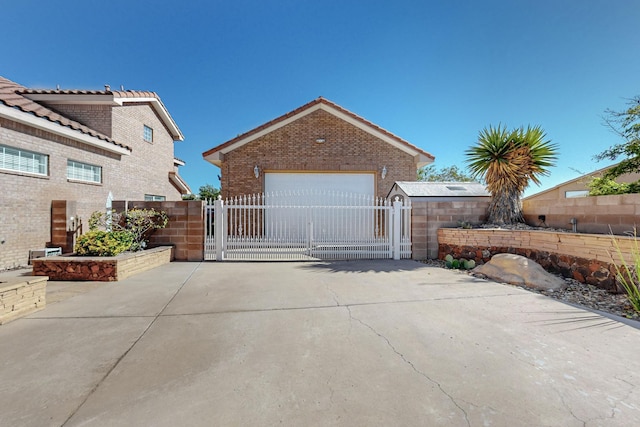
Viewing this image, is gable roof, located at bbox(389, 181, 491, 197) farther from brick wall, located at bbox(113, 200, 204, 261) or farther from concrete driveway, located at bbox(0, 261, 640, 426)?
brick wall, located at bbox(113, 200, 204, 261)

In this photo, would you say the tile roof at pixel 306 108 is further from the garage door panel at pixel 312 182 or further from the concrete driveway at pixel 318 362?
the concrete driveway at pixel 318 362

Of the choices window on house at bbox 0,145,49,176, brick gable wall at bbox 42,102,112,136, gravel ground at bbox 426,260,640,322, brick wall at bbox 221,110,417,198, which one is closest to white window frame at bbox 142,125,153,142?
brick gable wall at bbox 42,102,112,136

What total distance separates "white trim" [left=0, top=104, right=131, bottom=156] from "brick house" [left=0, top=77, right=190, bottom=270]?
2 cm

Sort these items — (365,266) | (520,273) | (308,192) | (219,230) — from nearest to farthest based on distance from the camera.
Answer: (520,273)
(365,266)
(219,230)
(308,192)

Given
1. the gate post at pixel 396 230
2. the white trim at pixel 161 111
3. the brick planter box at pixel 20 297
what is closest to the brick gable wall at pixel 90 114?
the white trim at pixel 161 111

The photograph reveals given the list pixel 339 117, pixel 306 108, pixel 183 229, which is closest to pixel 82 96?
pixel 183 229

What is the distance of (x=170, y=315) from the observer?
3.53 meters

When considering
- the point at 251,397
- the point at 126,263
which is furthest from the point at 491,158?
the point at 126,263

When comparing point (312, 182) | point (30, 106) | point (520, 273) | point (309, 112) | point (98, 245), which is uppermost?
point (309, 112)

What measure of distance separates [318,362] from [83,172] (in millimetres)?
11117

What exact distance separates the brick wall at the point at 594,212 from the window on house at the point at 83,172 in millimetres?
14240

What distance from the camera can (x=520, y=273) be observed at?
511cm

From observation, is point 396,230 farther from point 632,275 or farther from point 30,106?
point 30,106

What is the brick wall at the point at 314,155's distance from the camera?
11.5 metres
